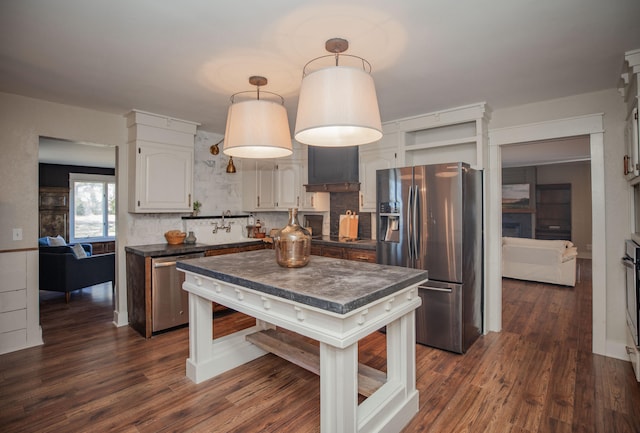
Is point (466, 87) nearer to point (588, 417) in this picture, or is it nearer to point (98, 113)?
point (588, 417)

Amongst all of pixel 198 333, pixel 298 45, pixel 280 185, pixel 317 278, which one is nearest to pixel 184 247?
pixel 198 333

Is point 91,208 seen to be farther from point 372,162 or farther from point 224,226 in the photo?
point 372,162

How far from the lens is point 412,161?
4.18 metres

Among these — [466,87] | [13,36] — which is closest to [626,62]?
[466,87]

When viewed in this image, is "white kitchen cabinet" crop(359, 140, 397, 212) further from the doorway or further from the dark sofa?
the doorway

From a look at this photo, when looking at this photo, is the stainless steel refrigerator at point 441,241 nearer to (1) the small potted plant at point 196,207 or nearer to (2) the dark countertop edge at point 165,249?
(2) the dark countertop edge at point 165,249

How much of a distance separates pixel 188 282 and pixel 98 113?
241cm

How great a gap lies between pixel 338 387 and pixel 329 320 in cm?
33

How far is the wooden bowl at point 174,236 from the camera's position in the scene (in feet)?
13.2

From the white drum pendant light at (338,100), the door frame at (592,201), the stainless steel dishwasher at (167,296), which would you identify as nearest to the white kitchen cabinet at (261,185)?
the stainless steel dishwasher at (167,296)

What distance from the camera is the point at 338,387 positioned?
1.61 meters

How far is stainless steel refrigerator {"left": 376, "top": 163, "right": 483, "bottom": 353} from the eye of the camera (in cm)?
310

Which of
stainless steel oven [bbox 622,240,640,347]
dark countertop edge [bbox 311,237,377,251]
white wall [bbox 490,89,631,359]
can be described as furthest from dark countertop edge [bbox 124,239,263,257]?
white wall [bbox 490,89,631,359]

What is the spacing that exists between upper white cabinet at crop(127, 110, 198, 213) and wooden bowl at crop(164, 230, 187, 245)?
0.28 metres
